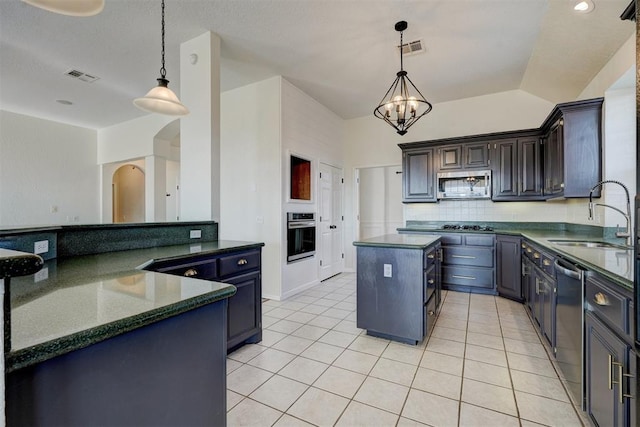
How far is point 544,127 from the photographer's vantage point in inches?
154

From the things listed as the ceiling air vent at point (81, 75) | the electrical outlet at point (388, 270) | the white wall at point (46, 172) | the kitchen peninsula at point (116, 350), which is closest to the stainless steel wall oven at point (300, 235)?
the electrical outlet at point (388, 270)

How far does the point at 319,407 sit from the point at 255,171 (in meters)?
3.24

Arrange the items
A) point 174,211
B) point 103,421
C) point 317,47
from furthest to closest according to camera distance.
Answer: point 174,211 < point 317,47 < point 103,421

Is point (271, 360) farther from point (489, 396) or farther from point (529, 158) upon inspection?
point (529, 158)

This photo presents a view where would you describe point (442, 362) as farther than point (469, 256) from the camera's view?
No

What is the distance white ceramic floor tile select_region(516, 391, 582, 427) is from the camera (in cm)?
171

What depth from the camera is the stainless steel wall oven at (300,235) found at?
4.31 meters

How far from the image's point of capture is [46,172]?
19.2 feet

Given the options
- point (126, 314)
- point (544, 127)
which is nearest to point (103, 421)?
point (126, 314)

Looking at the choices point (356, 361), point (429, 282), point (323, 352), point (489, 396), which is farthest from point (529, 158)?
point (323, 352)

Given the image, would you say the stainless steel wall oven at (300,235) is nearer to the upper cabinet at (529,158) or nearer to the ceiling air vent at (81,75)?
the upper cabinet at (529,158)

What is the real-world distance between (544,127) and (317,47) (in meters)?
3.14

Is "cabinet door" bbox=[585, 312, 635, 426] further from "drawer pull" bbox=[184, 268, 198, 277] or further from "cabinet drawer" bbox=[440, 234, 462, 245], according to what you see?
"cabinet drawer" bbox=[440, 234, 462, 245]

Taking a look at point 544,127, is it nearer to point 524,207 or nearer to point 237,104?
point 524,207
